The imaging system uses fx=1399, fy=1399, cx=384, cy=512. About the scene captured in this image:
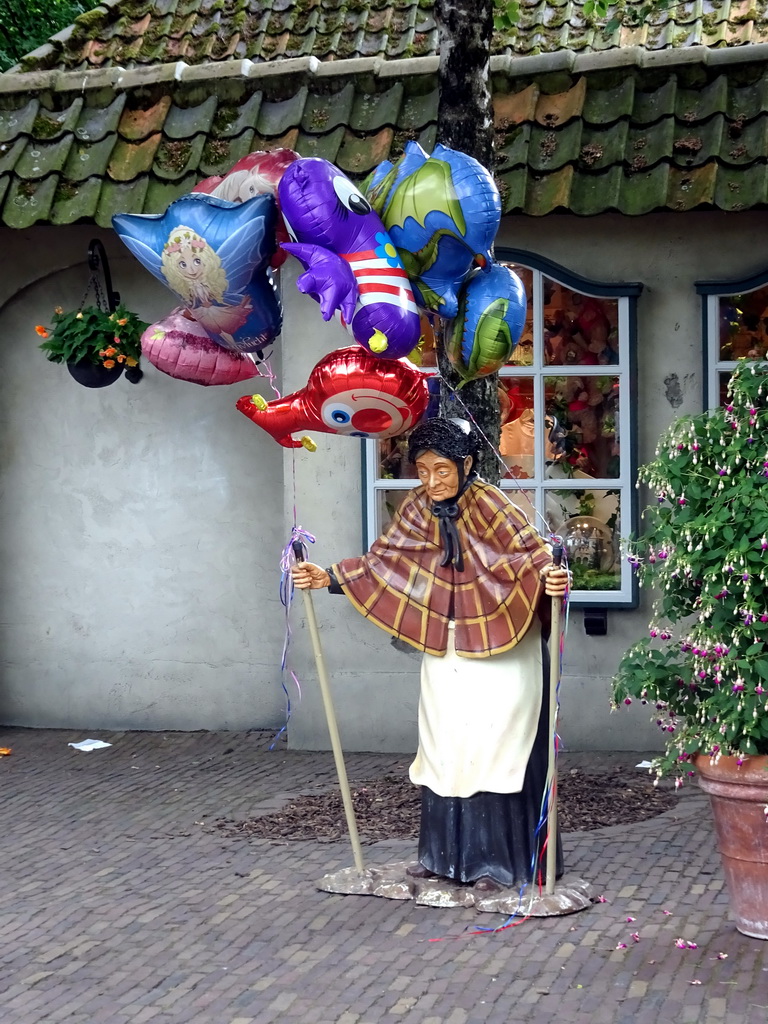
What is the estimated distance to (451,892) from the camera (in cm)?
559

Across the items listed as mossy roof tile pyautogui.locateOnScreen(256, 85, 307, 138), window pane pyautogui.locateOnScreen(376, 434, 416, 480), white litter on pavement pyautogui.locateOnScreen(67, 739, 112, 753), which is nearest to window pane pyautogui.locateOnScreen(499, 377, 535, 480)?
window pane pyautogui.locateOnScreen(376, 434, 416, 480)

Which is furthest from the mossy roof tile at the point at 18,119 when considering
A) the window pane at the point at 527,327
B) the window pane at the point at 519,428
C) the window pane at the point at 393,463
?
the window pane at the point at 519,428

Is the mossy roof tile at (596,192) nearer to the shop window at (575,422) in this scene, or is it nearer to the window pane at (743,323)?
the shop window at (575,422)

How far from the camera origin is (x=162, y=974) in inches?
197

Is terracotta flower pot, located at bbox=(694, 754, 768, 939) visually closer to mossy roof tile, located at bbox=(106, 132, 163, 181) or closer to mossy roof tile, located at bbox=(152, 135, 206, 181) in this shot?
mossy roof tile, located at bbox=(152, 135, 206, 181)

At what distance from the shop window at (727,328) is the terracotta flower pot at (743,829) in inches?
134

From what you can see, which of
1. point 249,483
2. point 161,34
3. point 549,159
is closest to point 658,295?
point 549,159

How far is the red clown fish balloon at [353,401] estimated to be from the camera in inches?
214

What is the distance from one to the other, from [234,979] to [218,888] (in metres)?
1.11

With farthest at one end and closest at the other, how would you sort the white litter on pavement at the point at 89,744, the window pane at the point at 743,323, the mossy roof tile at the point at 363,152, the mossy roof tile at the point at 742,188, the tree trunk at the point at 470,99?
the white litter on pavement at the point at 89,744
the window pane at the point at 743,323
the mossy roof tile at the point at 363,152
the mossy roof tile at the point at 742,188
the tree trunk at the point at 470,99

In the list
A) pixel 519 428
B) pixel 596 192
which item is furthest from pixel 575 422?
pixel 596 192

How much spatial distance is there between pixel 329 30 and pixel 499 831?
241 inches

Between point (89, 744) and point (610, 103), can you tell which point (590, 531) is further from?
point (89, 744)

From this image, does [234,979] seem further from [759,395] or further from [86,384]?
[86,384]
